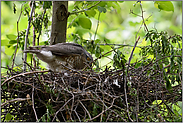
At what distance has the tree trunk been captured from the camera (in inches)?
88.1

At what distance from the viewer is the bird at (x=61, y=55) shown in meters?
2.10

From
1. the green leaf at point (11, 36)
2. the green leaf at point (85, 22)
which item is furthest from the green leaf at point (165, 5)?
the green leaf at point (11, 36)

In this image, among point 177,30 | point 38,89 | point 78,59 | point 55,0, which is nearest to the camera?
point 38,89

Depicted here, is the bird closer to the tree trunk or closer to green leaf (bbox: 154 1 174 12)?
the tree trunk

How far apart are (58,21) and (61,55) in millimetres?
456

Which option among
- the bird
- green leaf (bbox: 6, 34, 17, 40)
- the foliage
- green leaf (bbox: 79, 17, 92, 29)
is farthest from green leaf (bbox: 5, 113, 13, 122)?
green leaf (bbox: 79, 17, 92, 29)

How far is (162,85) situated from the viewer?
1535 mm

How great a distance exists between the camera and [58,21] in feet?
7.35

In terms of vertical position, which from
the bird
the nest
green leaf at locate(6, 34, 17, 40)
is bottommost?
the nest

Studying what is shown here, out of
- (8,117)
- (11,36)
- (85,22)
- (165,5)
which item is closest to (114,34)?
(85,22)

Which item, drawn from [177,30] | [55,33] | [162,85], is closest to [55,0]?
[55,33]

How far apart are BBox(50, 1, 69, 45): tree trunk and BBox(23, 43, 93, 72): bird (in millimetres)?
168

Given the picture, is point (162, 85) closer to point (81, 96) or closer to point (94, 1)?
point (81, 96)

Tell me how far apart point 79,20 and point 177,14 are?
1595mm
